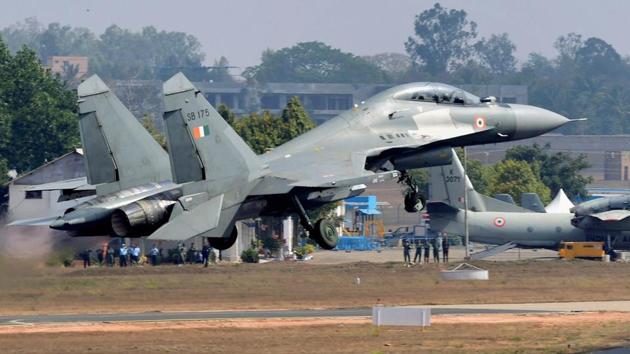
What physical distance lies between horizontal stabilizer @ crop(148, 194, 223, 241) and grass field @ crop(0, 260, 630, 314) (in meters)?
8.02

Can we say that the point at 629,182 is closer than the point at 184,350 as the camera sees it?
No

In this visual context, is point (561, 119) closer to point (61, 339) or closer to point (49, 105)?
point (61, 339)

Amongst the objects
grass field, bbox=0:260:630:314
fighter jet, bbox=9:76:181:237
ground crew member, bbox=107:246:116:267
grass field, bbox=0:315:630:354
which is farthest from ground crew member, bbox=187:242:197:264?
fighter jet, bbox=9:76:181:237

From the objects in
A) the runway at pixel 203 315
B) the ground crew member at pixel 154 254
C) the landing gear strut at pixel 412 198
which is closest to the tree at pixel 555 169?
the ground crew member at pixel 154 254

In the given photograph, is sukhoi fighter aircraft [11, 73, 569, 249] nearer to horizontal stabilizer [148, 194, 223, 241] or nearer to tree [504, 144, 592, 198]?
horizontal stabilizer [148, 194, 223, 241]

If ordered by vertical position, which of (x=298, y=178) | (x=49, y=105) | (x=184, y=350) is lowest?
(x=184, y=350)

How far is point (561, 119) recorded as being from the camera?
169 feet

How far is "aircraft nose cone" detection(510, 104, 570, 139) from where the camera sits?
165 feet

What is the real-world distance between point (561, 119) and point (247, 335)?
13614mm

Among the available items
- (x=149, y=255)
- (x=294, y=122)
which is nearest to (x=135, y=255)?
(x=149, y=255)

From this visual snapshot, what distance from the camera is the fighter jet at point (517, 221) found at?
86312 millimetres

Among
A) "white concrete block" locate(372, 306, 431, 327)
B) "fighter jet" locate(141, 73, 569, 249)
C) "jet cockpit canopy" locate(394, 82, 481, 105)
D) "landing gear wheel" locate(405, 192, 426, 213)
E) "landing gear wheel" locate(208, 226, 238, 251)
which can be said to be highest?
"jet cockpit canopy" locate(394, 82, 481, 105)

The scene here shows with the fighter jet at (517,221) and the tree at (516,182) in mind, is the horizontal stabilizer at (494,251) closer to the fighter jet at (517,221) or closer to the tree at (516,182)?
the fighter jet at (517,221)

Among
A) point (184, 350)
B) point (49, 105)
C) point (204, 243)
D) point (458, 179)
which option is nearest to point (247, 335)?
point (184, 350)
